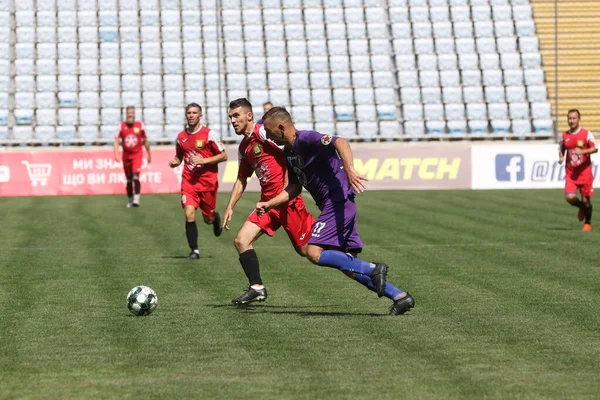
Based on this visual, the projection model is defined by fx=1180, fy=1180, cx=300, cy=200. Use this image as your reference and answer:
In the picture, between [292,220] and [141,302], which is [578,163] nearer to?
[292,220]

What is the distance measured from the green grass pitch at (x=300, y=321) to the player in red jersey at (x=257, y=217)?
15.7 inches

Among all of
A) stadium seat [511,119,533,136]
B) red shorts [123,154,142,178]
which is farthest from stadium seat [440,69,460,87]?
red shorts [123,154,142,178]

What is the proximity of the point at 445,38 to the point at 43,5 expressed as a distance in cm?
1383

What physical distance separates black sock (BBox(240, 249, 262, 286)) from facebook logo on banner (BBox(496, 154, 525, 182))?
22290mm

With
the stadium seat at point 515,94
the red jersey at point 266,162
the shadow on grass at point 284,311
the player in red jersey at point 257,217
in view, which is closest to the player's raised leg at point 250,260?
the player in red jersey at point 257,217

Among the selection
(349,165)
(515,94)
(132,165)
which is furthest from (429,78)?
(349,165)

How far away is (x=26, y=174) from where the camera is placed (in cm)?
3216

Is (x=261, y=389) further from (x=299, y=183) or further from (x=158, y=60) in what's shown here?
(x=158, y=60)

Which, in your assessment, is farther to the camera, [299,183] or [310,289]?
[310,289]

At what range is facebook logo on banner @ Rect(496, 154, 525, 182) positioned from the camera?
33.2 meters

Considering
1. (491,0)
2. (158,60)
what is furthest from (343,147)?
(491,0)

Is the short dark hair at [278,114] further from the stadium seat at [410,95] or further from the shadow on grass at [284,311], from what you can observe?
the stadium seat at [410,95]

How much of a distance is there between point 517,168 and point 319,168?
23.6 metres

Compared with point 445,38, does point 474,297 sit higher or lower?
lower
